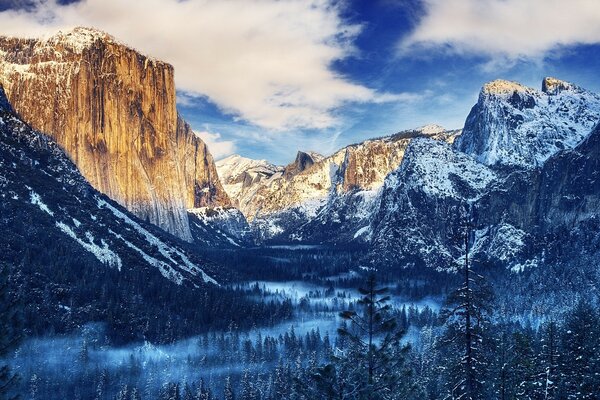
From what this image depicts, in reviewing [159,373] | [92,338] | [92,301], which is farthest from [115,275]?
[159,373]

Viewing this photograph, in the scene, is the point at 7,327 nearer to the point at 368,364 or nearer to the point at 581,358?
the point at 368,364

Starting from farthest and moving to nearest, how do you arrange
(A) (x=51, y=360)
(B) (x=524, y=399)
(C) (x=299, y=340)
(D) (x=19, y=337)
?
(C) (x=299, y=340) < (A) (x=51, y=360) < (B) (x=524, y=399) < (D) (x=19, y=337)

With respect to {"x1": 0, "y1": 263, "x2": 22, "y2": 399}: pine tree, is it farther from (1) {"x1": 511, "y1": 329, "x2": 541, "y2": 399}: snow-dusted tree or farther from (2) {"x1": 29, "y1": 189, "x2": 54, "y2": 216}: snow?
Answer: (2) {"x1": 29, "y1": 189, "x2": 54, "y2": 216}: snow

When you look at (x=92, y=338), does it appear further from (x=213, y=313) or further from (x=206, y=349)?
(x=213, y=313)

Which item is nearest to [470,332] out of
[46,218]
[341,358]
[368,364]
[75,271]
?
[368,364]

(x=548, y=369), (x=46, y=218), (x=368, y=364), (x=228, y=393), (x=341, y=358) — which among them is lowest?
(x=228, y=393)
